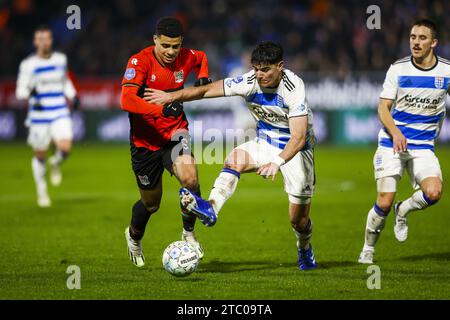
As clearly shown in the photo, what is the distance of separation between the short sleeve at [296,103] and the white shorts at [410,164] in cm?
135

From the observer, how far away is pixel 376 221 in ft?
29.5

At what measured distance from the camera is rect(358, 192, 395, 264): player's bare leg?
348 inches

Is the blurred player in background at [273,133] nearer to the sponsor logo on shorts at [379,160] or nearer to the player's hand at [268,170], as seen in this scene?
the player's hand at [268,170]

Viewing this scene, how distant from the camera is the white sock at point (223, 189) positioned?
303 inches

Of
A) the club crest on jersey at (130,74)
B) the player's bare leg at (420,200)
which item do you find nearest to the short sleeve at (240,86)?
the club crest on jersey at (130,74)

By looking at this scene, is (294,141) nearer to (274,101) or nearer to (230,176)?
(274,101)

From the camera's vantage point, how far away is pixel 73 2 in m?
29.0

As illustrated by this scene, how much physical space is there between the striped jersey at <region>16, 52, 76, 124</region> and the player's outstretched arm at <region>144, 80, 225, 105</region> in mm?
6780

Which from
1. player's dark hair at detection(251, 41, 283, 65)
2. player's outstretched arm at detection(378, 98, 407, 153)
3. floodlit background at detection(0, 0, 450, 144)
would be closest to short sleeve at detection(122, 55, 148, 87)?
player's dark hair at detection(251, 41, 283, 65)

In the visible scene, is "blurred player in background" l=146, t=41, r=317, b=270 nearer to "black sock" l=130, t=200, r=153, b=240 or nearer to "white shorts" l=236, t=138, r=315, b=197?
"white shorts" l=236, t=138, r=315, b=197
